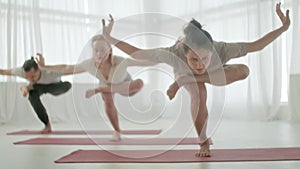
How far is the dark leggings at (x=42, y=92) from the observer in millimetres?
3240

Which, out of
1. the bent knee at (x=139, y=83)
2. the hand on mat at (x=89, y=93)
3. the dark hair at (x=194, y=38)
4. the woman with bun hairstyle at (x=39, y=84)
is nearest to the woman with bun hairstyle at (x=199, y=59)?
the dark hair at (x=194, y=38)

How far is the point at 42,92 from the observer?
10.8 feet

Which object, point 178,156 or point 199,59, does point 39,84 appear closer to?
point 178,156

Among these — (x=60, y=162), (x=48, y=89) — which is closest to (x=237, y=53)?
(x=60, y=162)

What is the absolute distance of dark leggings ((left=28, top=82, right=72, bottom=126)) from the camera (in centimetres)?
324

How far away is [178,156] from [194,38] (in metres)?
0.54

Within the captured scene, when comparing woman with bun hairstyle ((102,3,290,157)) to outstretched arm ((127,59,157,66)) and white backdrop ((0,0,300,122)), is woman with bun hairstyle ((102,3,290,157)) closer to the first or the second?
outstretched arm ((127,59,157,66))

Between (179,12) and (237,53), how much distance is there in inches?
135

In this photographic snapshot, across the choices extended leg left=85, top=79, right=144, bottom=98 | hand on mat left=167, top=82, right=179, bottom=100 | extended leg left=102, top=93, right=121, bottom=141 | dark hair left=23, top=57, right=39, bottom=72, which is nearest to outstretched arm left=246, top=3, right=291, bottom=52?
hand on mat left=167, top=82, right=179, bottom=100

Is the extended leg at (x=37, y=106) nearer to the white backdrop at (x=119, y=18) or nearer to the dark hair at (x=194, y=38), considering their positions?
the white backdrop at (x=119, y=18)

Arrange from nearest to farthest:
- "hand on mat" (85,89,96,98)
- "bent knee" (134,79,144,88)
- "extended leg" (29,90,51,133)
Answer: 1. "hand on mat" (85,89,96,98)
2. "bent knee" (134,79,144,88)
3. "extended leg" (29,90,51,133)

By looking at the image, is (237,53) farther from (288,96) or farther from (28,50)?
(28,50)

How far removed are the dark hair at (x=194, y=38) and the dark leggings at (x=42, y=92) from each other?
2010 millimetres

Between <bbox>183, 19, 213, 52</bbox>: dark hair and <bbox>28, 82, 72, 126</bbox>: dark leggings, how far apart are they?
6.59 feet
